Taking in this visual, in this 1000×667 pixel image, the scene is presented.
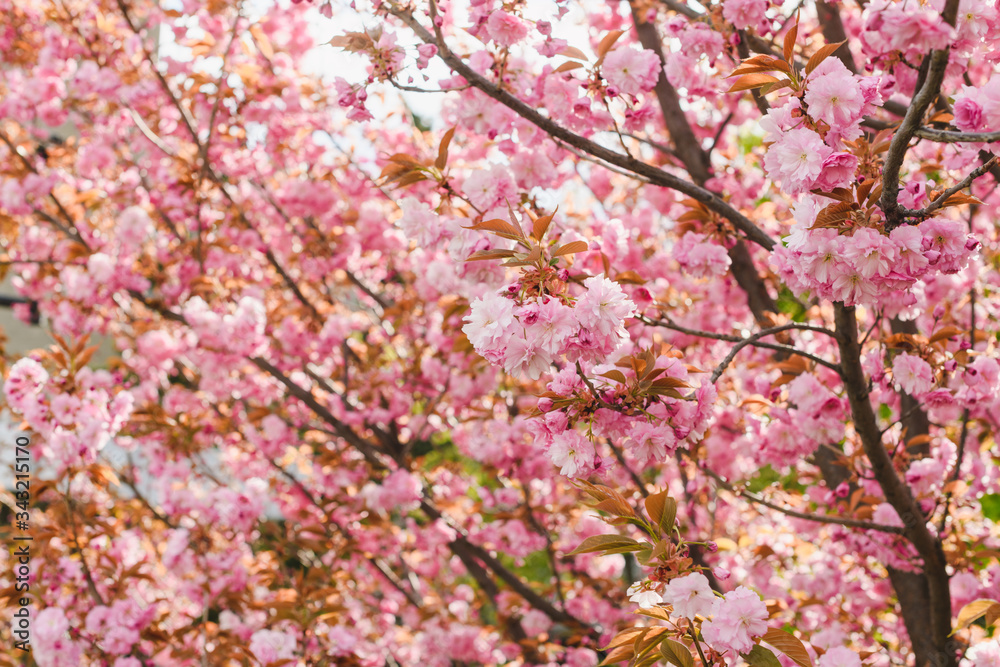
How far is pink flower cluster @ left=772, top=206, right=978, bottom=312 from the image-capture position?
1.26m

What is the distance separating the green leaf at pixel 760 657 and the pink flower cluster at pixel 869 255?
735 millimetres

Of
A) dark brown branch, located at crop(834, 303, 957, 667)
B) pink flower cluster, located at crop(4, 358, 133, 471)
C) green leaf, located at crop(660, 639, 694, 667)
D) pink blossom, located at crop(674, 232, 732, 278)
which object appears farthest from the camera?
pink flower cluster, located at crop(4, 358, 133, 471)

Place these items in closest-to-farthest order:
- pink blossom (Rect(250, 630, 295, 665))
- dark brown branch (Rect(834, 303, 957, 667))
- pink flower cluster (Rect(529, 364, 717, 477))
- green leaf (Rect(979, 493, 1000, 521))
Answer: pink flower cluster (Rect(529, 364, 717, 477))
dark brown branch (Rect(834, 303, 957, 667))
pink blossom (Rect(250, 630, 295, 665))
green leaf (Rect(979, 493, 1000, 521))

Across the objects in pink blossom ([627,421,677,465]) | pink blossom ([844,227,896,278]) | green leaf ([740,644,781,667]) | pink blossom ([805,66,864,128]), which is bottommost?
green leaf ([740,644,781,667])

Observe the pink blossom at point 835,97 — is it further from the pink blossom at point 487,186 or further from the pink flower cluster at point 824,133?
the pink blossom at point 487,186

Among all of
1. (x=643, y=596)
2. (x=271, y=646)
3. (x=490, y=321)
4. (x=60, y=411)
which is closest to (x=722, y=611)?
(x=643, y=596)

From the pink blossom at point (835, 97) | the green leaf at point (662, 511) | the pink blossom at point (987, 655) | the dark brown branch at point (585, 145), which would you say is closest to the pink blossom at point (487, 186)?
the dark brown branch at point (585, 145)

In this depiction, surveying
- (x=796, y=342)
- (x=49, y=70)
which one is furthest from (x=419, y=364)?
(x=49, y=70)

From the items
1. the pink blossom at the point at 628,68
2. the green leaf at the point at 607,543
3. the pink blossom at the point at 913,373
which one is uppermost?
the pink blossom at the point at 628,68

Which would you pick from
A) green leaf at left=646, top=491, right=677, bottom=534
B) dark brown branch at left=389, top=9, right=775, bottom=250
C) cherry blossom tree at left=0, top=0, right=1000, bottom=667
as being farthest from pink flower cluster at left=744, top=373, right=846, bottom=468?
green leaf at left=646, top=491, right=677, bottom=534

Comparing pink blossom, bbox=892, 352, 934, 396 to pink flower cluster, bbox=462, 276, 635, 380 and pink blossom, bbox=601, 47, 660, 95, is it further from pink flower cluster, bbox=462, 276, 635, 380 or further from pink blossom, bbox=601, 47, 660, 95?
pink blossom, bbox=601, 47, 660, 95

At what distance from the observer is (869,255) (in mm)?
1257

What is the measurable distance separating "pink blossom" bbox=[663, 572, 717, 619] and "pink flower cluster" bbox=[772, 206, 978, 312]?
2.18ft

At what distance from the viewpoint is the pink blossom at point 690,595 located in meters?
1.23
